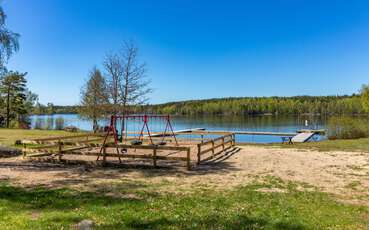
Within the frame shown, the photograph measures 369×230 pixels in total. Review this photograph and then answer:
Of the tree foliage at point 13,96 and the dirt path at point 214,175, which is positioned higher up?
the tree foliage at point 13,96

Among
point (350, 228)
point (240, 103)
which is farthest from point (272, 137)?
point (240, 103)

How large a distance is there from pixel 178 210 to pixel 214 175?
4115 millimetres

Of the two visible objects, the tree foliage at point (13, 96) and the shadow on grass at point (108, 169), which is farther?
the tree foliage at point (13, 96)

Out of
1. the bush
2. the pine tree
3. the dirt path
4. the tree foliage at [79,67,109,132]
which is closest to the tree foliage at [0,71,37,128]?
the pine tree

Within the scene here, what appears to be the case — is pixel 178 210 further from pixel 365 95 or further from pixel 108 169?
pixel 365 95

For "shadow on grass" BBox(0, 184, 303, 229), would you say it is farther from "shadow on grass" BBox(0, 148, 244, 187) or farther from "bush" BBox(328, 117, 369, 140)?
"bush" BBox(328, 117, 369, 140)

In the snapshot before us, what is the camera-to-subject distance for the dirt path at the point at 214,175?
8.10m

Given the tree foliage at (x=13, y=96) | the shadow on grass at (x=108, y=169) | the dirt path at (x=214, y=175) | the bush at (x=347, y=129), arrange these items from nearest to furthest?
1. the dirt path at (x=214, y=175)
2. the shadow on grass at (x=108, y=169)
3. the bush at (x=347, y=129)
4. the tree foliage at (x=13, y=96)

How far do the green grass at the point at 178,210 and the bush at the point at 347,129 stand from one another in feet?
62.6

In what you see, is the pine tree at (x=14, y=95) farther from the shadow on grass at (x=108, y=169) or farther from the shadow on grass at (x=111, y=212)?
the shadow on grass at (x=111, y=212)

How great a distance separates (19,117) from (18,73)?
8820 mm

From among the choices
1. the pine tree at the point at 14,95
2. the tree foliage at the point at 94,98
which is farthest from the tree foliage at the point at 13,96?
the tree foliage at the point at 94,98

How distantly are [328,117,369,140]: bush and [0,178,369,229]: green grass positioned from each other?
751 inches

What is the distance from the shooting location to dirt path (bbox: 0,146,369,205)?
319 inches
